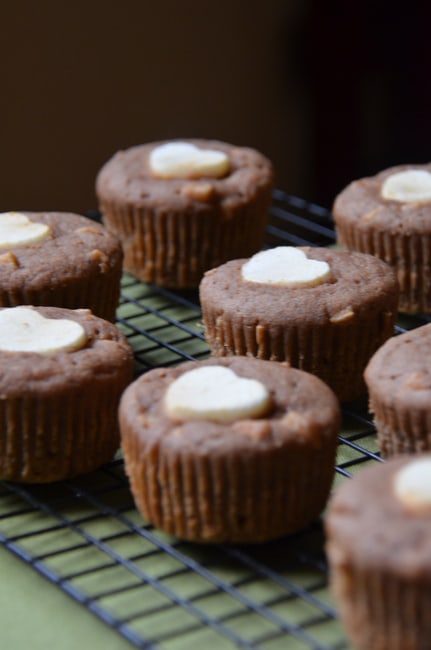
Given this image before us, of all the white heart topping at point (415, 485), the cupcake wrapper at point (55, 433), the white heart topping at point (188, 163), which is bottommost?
the cupcake wrapper at point (55, 433)

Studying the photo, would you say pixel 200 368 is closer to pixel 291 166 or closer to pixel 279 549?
pixel 279 549

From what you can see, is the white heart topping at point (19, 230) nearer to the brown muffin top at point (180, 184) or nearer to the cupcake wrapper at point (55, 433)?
the brown muffin top at point (180, 184)

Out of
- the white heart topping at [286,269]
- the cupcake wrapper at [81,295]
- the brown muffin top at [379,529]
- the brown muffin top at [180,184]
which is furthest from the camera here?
the brown muffin top at [180,184]

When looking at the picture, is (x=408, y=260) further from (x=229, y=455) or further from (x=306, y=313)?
(x=229, y=455)

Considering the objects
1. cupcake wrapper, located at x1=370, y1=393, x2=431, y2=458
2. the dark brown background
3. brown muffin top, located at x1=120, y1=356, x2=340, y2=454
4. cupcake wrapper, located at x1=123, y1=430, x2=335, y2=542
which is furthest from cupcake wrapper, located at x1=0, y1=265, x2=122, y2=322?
the dark brown background

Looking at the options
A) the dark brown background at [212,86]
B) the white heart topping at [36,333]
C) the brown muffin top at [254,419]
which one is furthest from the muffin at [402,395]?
the dark brown background at [212,86]

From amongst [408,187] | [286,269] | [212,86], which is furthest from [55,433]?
[212,86]

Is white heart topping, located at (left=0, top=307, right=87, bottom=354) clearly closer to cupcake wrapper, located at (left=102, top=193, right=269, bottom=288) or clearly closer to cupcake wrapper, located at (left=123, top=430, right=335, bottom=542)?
cupcake wrapper, located at (left=123, top=430, right=335, bottom=542)
